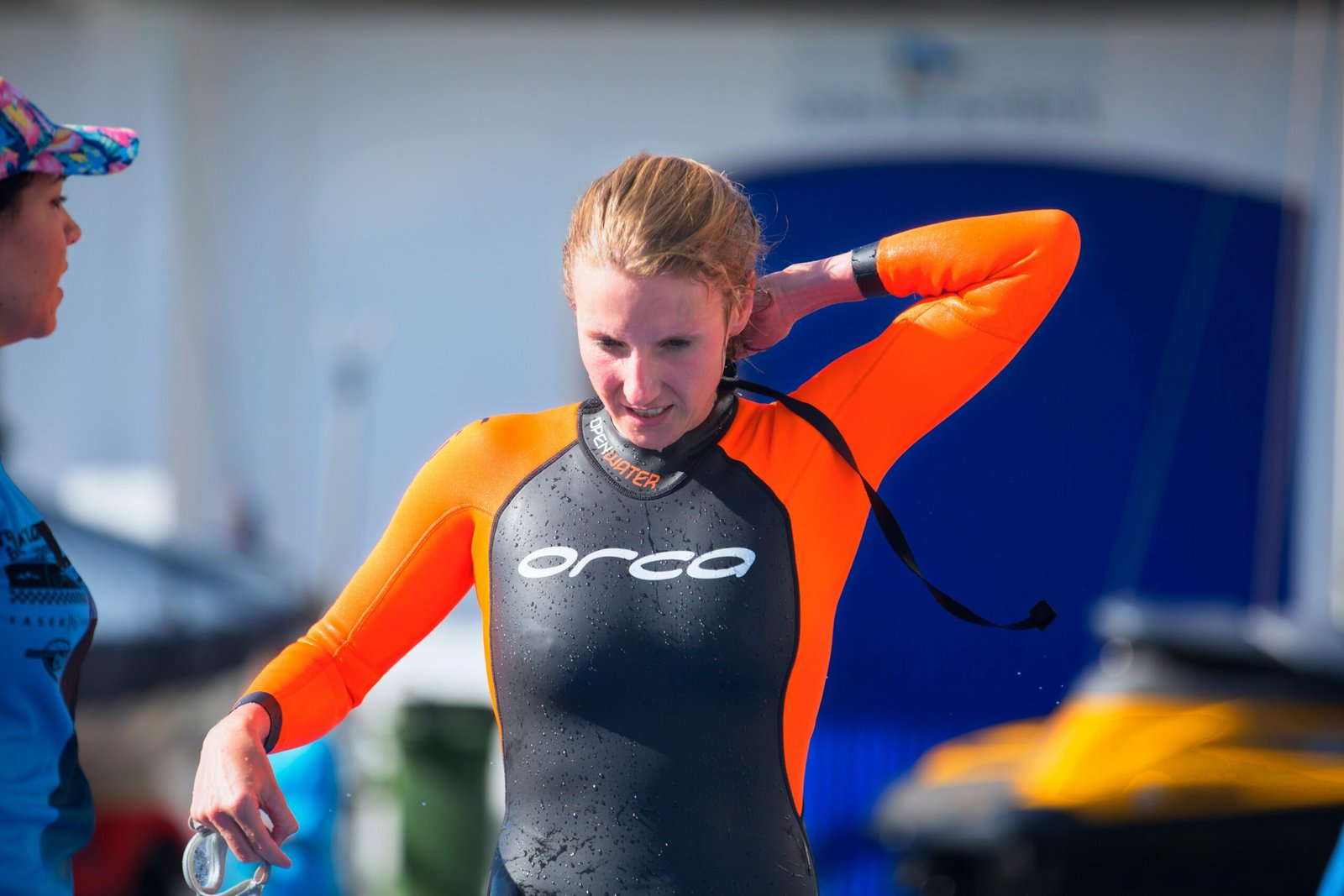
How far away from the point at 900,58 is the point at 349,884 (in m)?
4.40

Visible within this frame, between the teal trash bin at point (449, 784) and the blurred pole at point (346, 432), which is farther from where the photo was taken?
the blurred pole at point (346, 432)

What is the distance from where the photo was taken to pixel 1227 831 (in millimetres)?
3959

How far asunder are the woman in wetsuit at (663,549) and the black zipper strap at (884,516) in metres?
0.02

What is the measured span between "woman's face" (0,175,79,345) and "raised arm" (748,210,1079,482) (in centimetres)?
92

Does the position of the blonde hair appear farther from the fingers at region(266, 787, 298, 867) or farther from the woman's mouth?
the fingers at region(266, 787, 298, 867)

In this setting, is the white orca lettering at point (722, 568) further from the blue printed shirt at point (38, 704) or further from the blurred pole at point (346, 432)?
the blurred pole at point (346, 432)

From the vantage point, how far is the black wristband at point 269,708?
1680 mm

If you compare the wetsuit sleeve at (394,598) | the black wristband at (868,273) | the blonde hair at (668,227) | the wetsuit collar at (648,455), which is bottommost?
the wetsuit sleeve at (394,598)

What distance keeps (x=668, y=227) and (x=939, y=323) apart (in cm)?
38

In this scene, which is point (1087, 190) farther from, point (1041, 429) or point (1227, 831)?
point (1041, 429)

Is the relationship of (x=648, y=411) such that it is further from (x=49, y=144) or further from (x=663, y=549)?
(x=49, y=144)

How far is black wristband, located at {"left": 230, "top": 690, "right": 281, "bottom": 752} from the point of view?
5.51ft

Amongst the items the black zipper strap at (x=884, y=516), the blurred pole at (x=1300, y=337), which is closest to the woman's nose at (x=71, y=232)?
the black zipper strap at (x=884, y=516)

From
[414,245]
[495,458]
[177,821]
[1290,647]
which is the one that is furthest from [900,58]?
[495,458]
